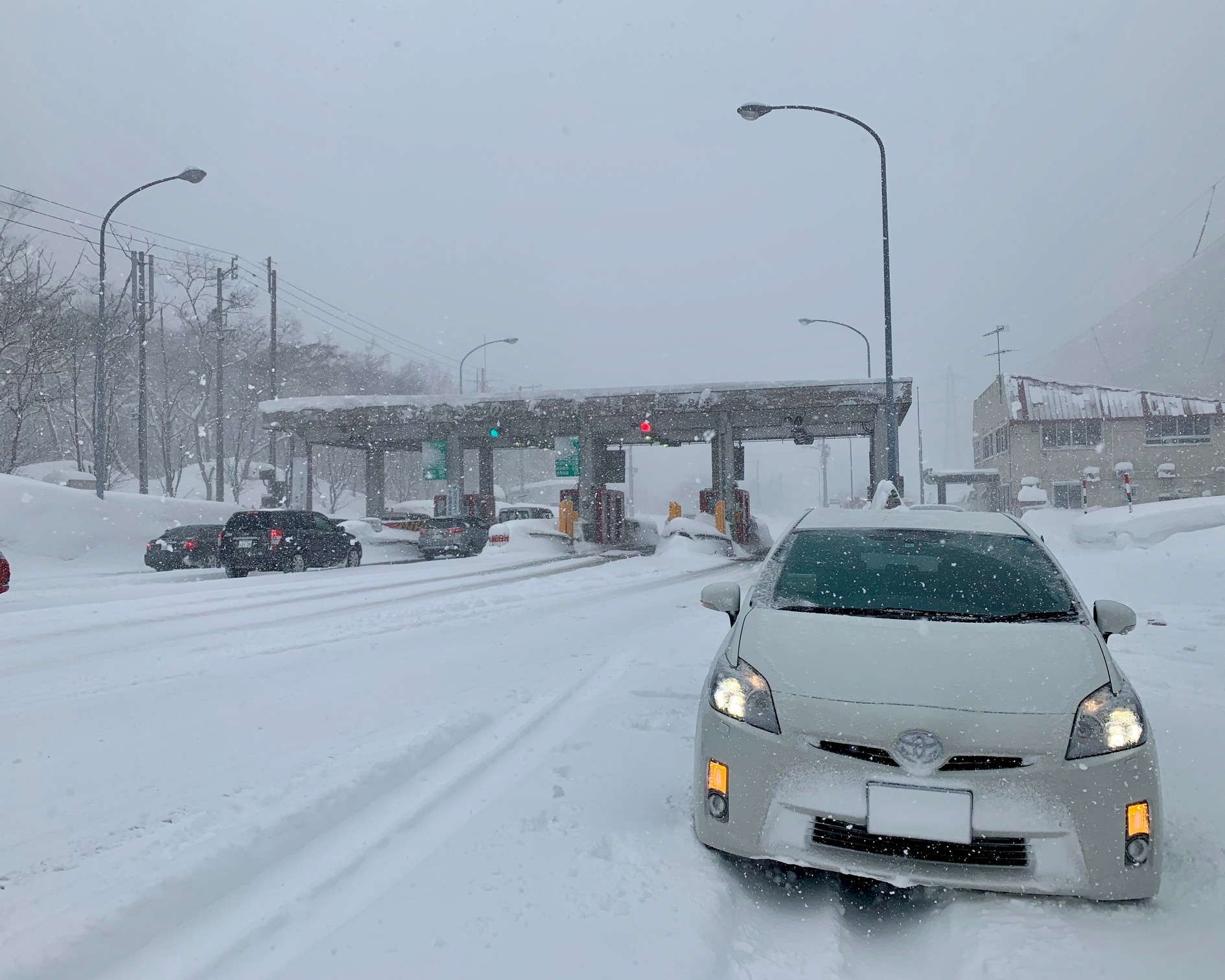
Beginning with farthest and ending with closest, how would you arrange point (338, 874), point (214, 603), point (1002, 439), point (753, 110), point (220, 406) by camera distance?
1. point (1002, 439)
2. point (220, 406)
3. point (753, 110)
4. point (214, 603)
5. point (338, 874)

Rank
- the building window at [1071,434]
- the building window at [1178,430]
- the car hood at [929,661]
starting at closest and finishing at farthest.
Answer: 1. the car hood at [929,661]
2. the building window at [1178,430]
3. the building window at [1071,434]

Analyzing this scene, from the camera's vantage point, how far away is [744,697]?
322cm

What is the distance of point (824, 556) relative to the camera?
4.49 metres

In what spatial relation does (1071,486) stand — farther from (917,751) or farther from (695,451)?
(695,451)

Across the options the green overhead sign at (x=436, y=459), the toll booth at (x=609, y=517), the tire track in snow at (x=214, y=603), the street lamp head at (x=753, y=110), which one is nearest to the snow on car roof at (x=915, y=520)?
the tire track in snow at (x=214, y=603)

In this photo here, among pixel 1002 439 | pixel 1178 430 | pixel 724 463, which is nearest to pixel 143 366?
pixel 724 463

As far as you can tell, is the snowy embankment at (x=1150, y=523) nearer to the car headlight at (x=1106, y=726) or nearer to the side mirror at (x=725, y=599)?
the side mirror at (x=725, y=599)

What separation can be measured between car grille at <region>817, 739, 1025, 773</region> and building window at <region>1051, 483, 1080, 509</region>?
50664mm

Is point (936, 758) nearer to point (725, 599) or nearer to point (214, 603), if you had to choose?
point (725, 599)

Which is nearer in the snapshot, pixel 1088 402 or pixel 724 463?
pixel 724 463

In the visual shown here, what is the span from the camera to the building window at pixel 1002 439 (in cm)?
4969

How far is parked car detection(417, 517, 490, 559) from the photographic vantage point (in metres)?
26.5

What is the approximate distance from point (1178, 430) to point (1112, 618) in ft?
170

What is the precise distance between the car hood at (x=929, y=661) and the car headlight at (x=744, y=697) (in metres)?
0.05
